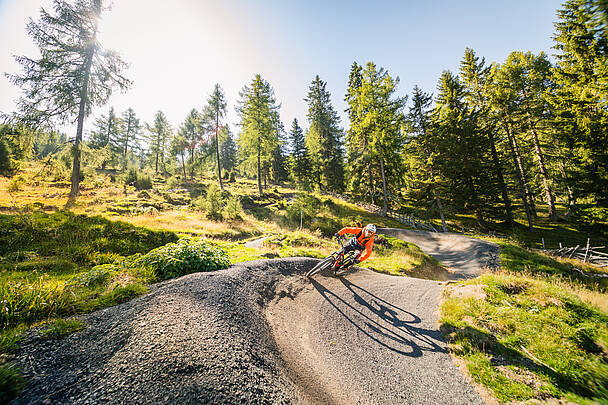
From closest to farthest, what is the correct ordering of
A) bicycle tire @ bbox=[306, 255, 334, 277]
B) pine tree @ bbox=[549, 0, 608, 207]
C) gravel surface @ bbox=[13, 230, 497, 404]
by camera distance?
gravel surface @ bbox=[13, 230, 497, 404], bicycle tire @ bbox=[306, 255, 334, 277], pine tree @ bbox=[549, 0, 608, 207]

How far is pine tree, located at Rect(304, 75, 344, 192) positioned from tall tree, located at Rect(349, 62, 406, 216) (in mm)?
8945

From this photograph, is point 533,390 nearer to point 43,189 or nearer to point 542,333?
point 542,333

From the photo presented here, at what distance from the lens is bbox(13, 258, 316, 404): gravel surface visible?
2145mm

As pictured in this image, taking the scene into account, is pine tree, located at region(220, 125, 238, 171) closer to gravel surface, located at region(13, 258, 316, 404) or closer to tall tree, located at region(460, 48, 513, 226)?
tall tree, located at region(460, 48, 513, 226)

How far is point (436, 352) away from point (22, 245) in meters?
11.4

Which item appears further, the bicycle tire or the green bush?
the bicycle tire

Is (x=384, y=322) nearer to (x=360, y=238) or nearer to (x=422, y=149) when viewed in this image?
(x=360, y=238)

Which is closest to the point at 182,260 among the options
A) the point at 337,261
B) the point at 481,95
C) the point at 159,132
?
the point at 337,261

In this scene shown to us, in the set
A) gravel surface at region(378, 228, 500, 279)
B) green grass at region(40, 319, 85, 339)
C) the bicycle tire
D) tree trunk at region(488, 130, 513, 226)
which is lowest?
gravel surface at region(378, 228, 500, 279)

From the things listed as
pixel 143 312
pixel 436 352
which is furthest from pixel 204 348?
pixel 436 352

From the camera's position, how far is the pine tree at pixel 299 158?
36062 millimetres

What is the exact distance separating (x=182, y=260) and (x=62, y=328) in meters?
2.93

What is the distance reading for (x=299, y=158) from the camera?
36.8m

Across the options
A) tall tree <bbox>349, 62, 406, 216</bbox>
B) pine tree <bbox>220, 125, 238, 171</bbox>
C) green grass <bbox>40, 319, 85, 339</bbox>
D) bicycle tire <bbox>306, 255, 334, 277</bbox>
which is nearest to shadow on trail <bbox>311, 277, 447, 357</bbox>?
bicycle tire <bbox>306, 255, 334, 277</bbox>
